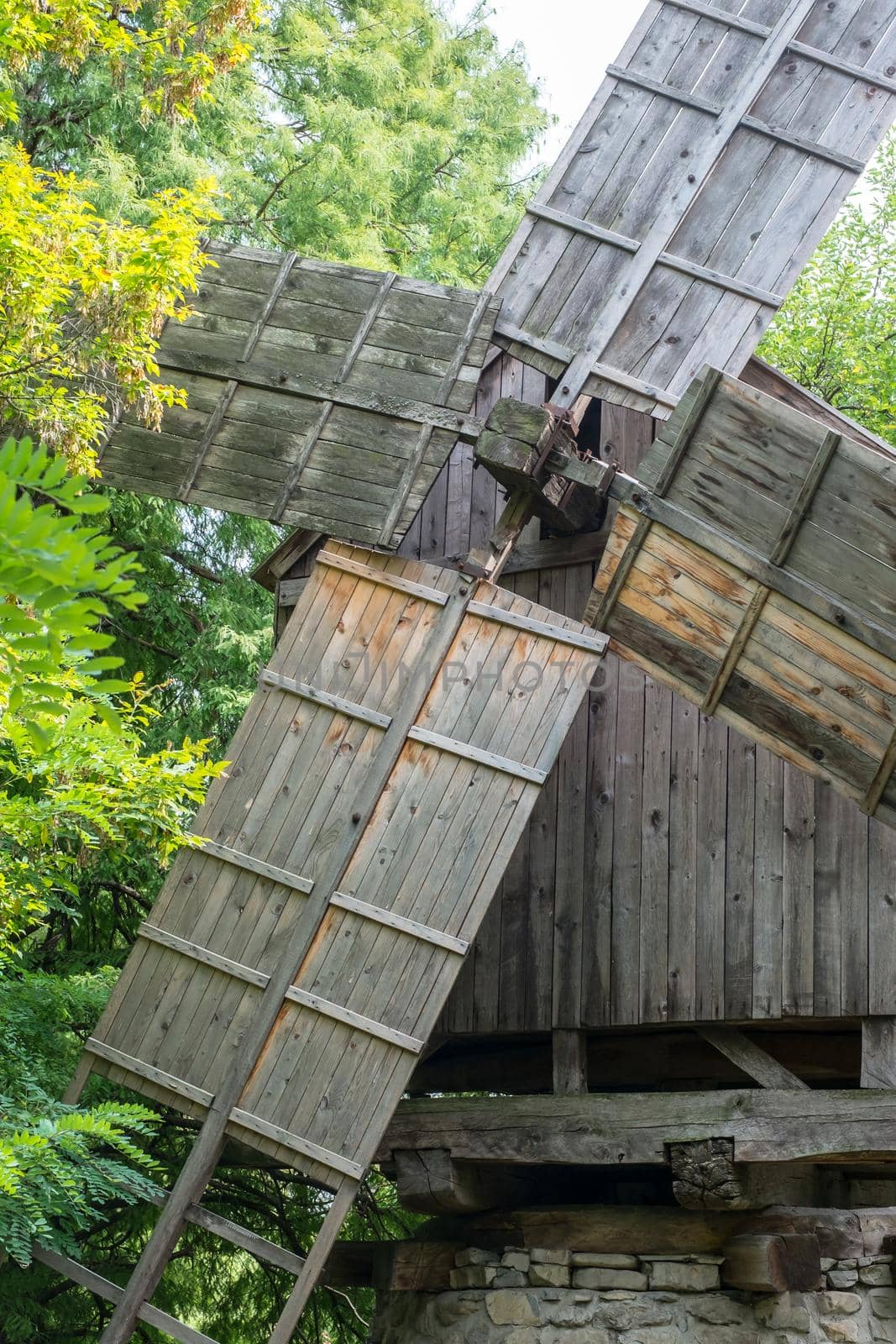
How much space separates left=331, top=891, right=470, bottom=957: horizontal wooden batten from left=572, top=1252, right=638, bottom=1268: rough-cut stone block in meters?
1.67

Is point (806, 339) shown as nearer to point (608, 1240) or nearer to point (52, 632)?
point (608, 1240)

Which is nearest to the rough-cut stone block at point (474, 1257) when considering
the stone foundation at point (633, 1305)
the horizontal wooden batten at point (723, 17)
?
the stone foundation at point (633, 1305)

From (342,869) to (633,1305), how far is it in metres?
2.35

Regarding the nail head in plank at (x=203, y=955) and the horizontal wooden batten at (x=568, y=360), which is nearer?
the nail head in plank at (x=203, y=955)

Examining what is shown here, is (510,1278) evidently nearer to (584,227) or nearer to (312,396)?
(312,396)

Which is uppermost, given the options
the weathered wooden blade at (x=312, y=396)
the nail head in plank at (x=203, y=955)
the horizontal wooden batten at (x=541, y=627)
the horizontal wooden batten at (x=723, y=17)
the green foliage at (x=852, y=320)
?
the green foliage at (x=852, y=320)

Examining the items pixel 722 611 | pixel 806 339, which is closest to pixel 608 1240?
pixel 722 611

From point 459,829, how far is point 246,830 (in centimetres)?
103

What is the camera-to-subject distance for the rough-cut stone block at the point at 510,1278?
616 centimetres

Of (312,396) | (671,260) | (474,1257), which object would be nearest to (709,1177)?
(474,1257)

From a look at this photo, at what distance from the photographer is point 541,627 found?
6.10 m

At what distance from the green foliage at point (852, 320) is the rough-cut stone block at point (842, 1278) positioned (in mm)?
6654

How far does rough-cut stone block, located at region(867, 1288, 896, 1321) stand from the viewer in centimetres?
559

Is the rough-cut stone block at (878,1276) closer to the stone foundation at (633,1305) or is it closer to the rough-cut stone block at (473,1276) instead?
the stone foundation at (633,1305)
